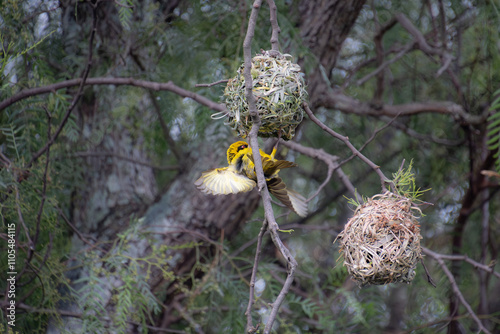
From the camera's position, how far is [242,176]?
7.34ft

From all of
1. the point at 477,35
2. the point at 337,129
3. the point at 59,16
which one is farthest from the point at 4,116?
the point at 477,35

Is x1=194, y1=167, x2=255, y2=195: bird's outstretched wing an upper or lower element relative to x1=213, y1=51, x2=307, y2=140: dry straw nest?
lower

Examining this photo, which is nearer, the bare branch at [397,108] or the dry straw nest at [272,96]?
the dry straw nest at [272,96]

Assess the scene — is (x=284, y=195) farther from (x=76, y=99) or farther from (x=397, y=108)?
(x=397, y=108)

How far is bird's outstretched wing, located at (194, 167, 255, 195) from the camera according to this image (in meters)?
2.12

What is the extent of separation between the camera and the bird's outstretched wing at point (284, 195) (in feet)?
6.98

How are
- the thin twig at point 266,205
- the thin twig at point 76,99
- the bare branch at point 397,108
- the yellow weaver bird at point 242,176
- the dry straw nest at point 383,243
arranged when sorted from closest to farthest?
1. the thin twig at point 266,205
2. the dry straw nest at point 383,243
3. the yellow weaver bird at point 242,176
4. the thin twig at point 76,99
5. the bare branch at point 397,108

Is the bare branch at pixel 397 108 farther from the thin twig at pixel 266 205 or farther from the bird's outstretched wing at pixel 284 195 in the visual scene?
the thin twig at pixel 266 205

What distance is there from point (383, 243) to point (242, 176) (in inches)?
27.7

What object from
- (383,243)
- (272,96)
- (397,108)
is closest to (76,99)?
(272,96)

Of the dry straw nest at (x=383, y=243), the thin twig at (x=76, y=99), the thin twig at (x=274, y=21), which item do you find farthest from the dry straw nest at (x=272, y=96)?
the thin twig at (x=76, y=99)

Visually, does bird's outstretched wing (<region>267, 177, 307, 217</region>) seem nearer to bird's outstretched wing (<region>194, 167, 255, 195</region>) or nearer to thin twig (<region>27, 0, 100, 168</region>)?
bird's outstretched wing (<region>194, 167, 255, 195</region>)

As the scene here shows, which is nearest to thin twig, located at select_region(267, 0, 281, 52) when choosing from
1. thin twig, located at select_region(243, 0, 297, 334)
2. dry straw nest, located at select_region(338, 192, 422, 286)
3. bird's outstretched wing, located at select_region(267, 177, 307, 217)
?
thin twig, located at select_region(243, 0, 297, 334)

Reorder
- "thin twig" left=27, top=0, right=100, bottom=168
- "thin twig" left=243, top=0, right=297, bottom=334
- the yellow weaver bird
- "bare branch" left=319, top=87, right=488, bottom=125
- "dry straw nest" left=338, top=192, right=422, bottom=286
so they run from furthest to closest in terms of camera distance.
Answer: "bare branch" left=319, top=87, right=488, bottom=125, "thin twig" left=27, top=0, right=100, bottom=168, the yellow weaver bird, "dry straw nest" left=338, top=192, right=422, bottom=286, "thin twig" left=243, top=0, right=297, bottom=334
